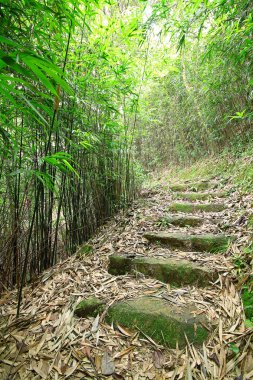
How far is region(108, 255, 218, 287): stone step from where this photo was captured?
4.91 feet

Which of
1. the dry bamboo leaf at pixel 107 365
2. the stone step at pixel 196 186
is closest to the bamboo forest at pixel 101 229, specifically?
the dry bamboo leaf at pixel 107 365

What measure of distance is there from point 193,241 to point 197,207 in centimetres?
88

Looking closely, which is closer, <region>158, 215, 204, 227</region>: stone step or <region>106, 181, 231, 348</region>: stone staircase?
<region>106, 181, 231, 348</region>: stone staircase

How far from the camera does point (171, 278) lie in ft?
5.15

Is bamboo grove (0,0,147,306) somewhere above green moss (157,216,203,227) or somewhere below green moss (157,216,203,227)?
above

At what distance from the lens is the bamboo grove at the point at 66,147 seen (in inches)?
56.2

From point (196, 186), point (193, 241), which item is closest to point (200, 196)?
point (196, 186)

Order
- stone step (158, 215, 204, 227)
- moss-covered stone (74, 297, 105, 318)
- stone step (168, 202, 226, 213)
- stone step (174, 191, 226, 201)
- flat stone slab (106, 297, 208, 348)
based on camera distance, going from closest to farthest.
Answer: flat stone slab (106, 297, 208, 348)
moss-covered stone (74, 297, 105, 318)
stone step (158, 215, 204, 227)
stone step (168, 202, 226, 213)
stone step (174, 191, 226, 201)

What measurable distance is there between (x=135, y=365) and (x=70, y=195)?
148 centimetres

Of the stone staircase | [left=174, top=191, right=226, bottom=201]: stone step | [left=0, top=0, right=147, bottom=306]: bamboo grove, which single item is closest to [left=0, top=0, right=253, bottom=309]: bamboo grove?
[left=0, top=0, right=147, bottom=306]: bamboo grove

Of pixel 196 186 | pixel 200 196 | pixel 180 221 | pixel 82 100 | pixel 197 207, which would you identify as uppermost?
pixel 82 100

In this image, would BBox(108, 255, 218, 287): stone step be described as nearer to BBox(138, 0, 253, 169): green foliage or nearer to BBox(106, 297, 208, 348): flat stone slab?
BBox(106, 297, 208, 348): flat stone slab

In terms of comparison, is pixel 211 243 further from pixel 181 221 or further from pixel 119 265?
pixel 119 265

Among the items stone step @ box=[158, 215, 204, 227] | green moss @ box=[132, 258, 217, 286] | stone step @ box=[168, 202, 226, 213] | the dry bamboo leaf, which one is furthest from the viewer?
stone step @ box=[168, 202, 226, 213]
